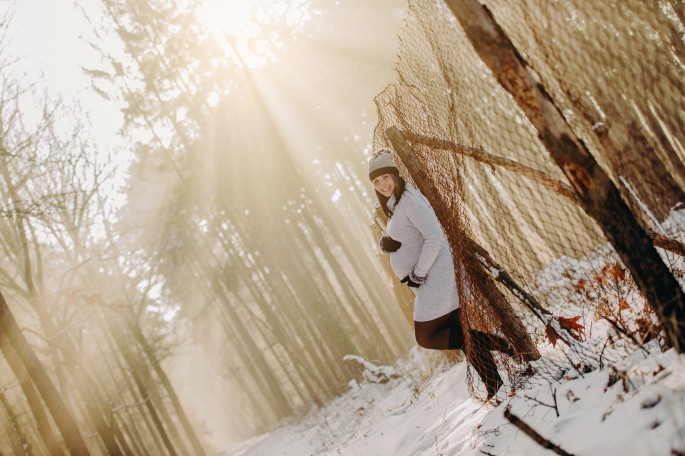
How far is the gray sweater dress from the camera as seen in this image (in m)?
3.08

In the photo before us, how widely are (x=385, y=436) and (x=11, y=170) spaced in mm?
10570

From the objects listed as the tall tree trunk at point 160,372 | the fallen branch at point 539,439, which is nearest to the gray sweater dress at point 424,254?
the fallen branch at point 539,439

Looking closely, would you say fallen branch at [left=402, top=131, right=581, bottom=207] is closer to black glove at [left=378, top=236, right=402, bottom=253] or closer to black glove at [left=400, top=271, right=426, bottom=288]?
black glove at [left=378, top=236, right=402, bottom=253]

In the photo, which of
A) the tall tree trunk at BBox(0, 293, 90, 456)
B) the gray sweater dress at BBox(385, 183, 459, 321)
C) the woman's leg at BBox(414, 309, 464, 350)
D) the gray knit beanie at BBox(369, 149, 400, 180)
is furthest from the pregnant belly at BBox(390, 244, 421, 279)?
the tall tree trunk at BBox(0, 293, 90, 456)

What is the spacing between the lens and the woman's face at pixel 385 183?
3.27 meters

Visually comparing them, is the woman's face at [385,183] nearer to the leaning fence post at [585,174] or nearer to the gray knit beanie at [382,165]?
the gray knit beanie at [382,165]

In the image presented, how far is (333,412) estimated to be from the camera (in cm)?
1494

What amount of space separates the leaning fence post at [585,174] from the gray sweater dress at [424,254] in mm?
1106

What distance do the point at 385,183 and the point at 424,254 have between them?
1.99 feet

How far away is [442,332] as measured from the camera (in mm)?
3209

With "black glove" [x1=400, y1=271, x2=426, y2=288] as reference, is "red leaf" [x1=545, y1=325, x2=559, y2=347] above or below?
below

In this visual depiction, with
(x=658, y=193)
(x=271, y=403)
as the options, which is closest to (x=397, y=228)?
(x=658, y=193)

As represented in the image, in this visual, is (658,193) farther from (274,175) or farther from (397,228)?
(274,175)

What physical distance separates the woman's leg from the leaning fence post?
4.36 feet
